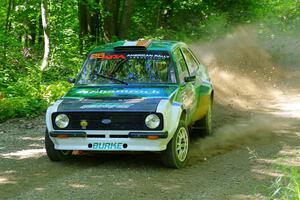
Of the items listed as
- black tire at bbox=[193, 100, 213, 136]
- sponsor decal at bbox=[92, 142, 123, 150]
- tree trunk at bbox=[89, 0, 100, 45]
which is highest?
tree trunk at bbox=[89, 0, 100, 45]

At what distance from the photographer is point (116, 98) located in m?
7.53

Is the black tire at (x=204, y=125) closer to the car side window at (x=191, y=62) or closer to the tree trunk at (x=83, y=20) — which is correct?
the car side window at (x=191, y=62)

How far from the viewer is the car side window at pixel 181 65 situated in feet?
27.4

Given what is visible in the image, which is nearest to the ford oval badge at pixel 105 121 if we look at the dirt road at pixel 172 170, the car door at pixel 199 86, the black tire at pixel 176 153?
the dirt road at pixel 172 170

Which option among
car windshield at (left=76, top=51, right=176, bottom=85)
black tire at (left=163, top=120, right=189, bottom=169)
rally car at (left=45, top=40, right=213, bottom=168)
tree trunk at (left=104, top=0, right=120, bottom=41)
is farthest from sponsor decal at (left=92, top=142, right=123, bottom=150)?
tree trunk at (left=104, top=0, right=120, bottom=41)

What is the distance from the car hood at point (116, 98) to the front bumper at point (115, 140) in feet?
1.04

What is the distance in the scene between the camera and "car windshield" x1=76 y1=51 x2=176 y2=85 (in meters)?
8.19

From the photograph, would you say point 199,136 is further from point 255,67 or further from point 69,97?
point 255,67

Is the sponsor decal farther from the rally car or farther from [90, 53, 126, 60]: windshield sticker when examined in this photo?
[90, 53, 126, 60]: windshield sticker

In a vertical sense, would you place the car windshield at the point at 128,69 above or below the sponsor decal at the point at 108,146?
above

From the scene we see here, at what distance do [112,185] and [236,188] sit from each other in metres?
1.52

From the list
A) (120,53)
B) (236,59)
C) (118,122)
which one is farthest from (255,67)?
(118,122)

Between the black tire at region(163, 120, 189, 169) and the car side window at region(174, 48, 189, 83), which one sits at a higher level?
the car side window at region(174, 48, 189, 83)

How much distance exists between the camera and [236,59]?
19516 mm
